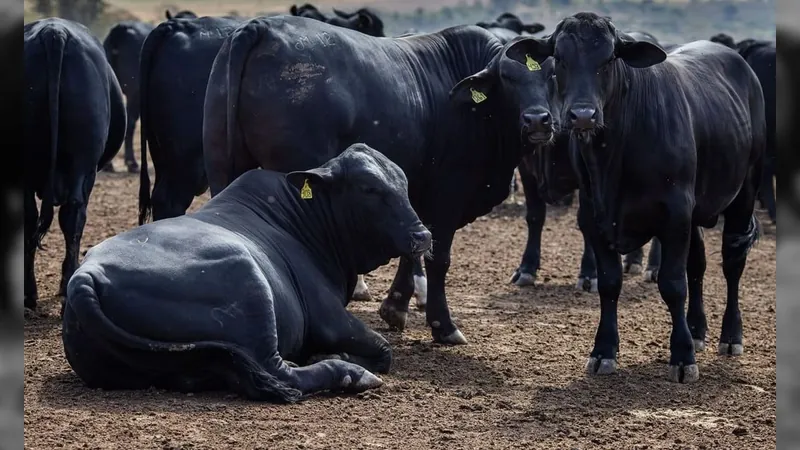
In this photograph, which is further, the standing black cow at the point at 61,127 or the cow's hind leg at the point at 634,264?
the cow's hind leg at the point at 634,264

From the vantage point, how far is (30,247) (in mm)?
8398

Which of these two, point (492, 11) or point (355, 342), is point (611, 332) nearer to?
point (355, 342)

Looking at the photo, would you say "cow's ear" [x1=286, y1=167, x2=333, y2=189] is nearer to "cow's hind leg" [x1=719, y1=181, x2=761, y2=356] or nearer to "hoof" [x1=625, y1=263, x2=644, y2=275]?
"cow's hind leg" [x1=719, y1=181, x2=761, y2=356]

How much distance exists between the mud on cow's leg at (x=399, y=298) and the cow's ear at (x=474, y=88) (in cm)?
119

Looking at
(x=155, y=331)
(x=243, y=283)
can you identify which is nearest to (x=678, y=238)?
(x=243, y=283)

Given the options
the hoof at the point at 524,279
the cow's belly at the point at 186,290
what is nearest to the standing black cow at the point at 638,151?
the cow's belly at the point at 186,290

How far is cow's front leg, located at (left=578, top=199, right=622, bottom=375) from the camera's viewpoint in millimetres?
6938

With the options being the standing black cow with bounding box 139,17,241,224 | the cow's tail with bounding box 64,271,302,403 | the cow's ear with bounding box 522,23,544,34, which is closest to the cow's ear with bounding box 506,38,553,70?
the cow's tail with bounding box 64,271,302,403

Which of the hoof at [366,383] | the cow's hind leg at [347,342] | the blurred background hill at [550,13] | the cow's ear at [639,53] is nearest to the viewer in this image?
the hoof at [366,383]

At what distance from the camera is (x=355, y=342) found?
6.36 m

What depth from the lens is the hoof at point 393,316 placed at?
8141mm

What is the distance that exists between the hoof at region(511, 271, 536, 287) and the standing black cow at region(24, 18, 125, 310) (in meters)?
3.93

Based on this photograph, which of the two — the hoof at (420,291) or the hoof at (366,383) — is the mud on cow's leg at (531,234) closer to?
the hoof at (420,291)

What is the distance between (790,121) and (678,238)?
4186 mm
